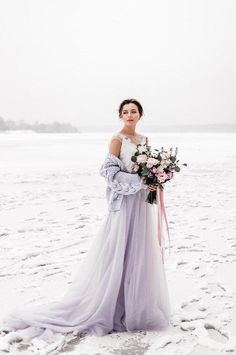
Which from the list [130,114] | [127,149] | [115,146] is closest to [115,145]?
[115,146]

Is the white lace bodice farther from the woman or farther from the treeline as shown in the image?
the treeline

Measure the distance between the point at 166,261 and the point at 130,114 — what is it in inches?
108

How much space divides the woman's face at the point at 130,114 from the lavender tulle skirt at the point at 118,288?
67 centimetres

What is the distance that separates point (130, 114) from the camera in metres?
3.71

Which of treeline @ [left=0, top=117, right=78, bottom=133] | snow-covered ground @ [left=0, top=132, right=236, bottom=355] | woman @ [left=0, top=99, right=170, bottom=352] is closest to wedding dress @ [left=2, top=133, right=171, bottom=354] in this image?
woman @ [left=0, top=99, right=170, bottom=352]

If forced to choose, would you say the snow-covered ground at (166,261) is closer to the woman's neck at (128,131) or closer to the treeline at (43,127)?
the woman's neck at (128,131)

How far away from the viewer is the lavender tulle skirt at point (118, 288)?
365 centimetres

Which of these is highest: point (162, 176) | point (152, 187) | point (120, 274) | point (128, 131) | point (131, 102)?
point (131, 102)

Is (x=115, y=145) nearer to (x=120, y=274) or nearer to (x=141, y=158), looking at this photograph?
(x=141, y=158)

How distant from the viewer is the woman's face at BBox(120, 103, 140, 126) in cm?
372

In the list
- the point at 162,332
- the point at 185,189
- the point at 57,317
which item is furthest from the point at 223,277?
the point at 185,189

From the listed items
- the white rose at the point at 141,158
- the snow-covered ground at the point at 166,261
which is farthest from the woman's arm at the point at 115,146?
the snow-covered ground at the point at 166,261

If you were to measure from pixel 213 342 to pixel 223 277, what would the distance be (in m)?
1.65

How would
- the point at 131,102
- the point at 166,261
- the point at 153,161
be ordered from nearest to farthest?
the point at 153,161
the point at 131,102
the point at 166,261
